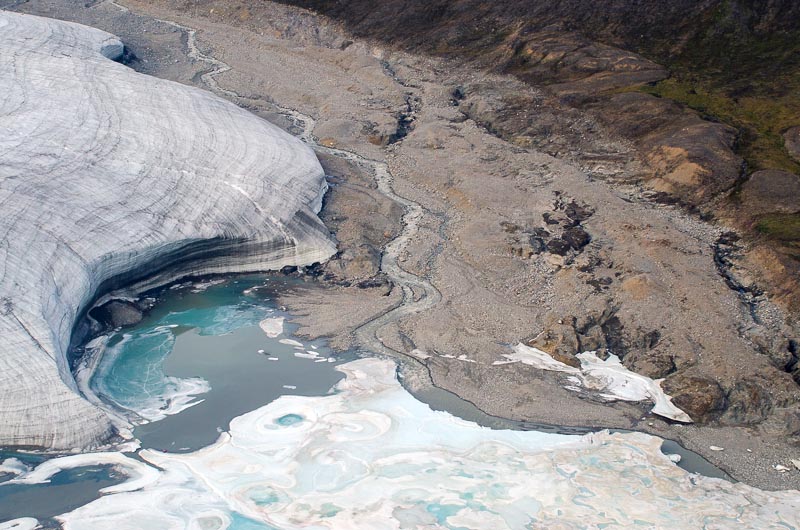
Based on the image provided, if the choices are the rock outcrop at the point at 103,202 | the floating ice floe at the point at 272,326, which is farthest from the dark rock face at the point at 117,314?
the floating ice floe at the point at 272,326

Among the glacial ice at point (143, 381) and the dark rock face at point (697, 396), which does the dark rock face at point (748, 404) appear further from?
the glacial ice at point (143, 381)

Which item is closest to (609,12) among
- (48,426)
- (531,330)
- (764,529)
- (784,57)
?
(784,57)

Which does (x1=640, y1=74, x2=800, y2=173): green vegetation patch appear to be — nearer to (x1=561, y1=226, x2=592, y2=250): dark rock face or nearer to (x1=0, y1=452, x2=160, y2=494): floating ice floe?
(x1=561, y1=226, x2=592, y2=250): dark rock face

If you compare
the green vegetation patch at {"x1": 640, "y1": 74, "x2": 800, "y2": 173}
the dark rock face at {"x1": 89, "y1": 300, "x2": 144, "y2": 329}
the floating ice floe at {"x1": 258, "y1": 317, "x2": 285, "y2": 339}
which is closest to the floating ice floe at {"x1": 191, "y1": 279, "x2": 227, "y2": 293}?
the dark rock face at {"x1": 89, "y1": 300, "x2": 144, "y2": 329}

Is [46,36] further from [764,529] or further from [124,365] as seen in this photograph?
[764,529]

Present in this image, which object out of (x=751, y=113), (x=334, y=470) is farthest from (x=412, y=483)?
(x=751, y=113)

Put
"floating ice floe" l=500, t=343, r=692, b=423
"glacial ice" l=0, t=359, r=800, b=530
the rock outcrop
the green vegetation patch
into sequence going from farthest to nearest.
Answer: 1. the green vegetation patch
2. "floating ice floe" l=500, t=343, r=692, b=423
3. the rock outcrop
4. "glacial ice" l=0, t=359, r=800, b=530
